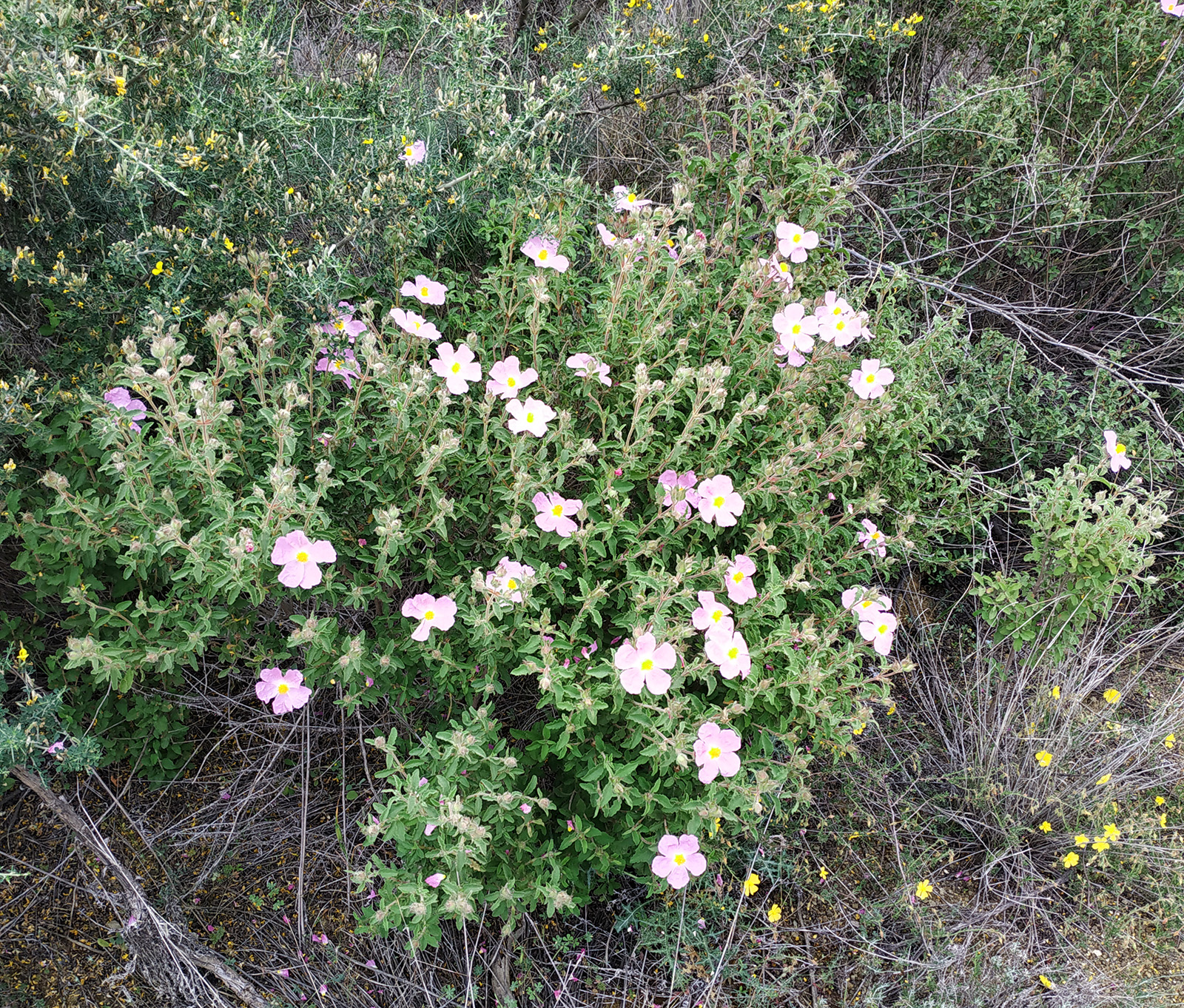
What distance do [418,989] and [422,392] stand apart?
1.67m

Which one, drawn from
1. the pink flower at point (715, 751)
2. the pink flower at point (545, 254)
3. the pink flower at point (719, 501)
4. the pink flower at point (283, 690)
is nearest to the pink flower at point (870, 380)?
the pink flower at point (719, 501)

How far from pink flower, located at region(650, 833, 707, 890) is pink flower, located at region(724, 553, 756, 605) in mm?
613

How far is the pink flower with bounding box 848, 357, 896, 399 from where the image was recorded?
2.45 metres

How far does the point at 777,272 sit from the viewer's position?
8.32 feet

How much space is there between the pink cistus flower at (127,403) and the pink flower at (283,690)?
704 mm

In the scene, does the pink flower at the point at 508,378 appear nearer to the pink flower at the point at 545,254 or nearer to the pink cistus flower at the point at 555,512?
the pink cistus flower at the point at 555,512

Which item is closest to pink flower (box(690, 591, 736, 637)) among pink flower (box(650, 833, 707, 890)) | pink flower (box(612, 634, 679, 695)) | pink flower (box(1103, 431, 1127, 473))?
pink flower (box(612, 634, 679, 695))

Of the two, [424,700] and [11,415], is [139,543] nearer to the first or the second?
[11,415]

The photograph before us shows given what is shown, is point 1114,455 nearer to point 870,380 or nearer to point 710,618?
point 870,380

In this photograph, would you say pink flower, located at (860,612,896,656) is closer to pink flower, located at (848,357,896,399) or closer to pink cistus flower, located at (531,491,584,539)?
pink flower, located at (848,357,896,399)

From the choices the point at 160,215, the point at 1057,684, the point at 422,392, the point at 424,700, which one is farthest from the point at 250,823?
the point at 1057,684

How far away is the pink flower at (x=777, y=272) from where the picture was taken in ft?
8.25

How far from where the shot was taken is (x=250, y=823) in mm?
2598

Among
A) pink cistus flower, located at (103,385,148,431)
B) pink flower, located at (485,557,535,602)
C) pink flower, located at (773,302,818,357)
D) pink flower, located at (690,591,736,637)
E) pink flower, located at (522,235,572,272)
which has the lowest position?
pink flower, located at (690,591,736,637)
